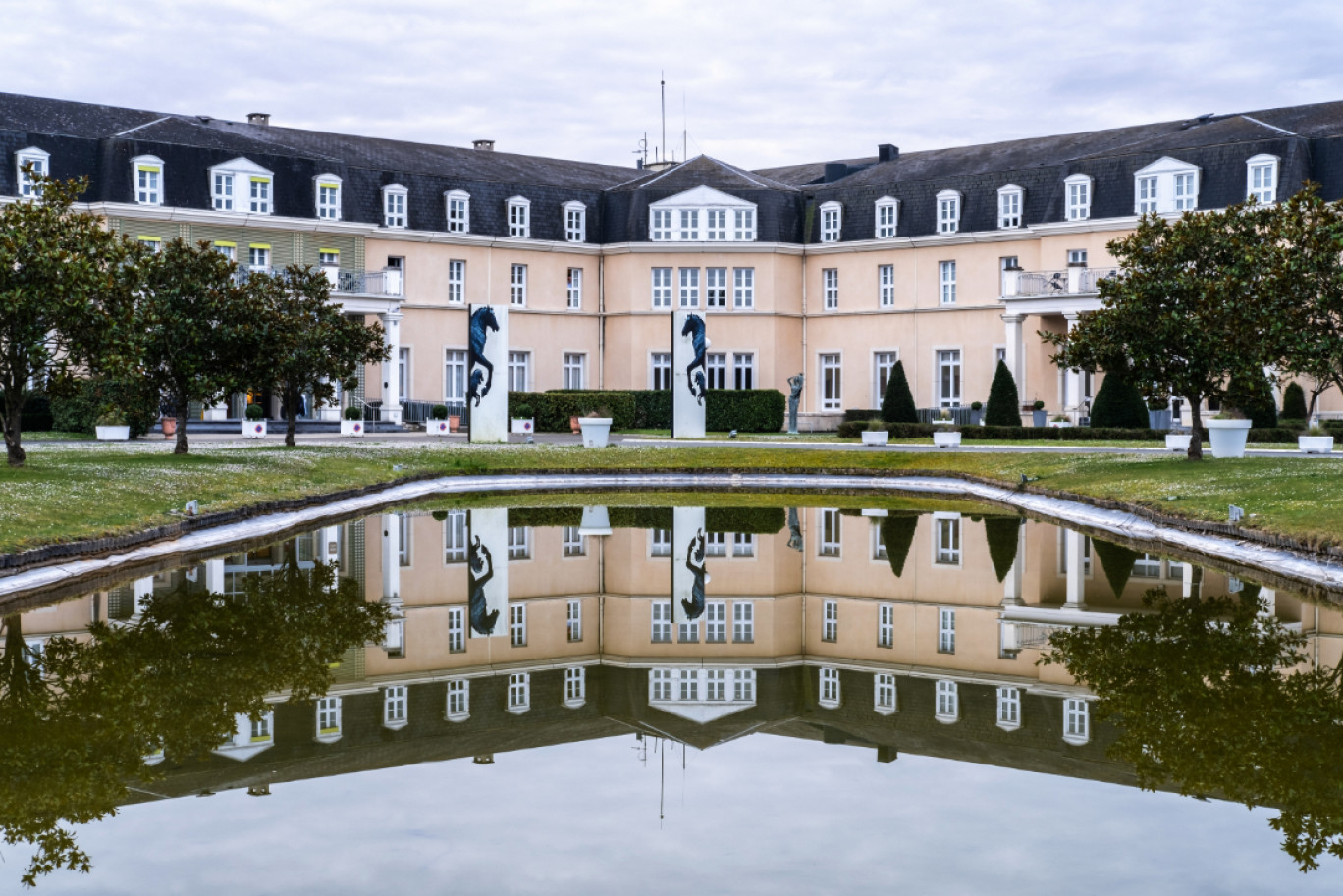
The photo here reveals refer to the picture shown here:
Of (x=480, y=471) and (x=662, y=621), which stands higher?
(x=480, y=471)

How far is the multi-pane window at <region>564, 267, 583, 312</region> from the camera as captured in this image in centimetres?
5462

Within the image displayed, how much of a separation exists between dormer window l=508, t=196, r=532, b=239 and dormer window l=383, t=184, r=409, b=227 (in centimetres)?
418

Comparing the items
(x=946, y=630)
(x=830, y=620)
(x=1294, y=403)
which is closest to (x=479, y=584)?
(x=830, y=620)

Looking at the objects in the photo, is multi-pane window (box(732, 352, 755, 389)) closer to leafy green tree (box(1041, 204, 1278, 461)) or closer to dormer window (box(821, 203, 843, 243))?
dormer window (box(821, 203, 843, 243))

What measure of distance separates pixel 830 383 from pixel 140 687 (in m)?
46.4

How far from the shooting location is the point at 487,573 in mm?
16016

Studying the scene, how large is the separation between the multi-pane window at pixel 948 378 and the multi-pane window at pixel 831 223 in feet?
20.3

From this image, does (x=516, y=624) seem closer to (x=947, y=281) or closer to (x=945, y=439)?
(x=945, y=439)

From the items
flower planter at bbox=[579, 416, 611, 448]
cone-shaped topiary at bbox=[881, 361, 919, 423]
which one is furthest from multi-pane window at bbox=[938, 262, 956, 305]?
flower planter at bbox=[579, 416, 611, 448]

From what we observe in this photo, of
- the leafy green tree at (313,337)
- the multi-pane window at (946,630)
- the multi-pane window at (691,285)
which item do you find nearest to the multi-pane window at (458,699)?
the multi-pane window at (946,630)

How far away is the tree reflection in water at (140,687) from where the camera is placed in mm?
7004

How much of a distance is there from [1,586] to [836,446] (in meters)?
24.8

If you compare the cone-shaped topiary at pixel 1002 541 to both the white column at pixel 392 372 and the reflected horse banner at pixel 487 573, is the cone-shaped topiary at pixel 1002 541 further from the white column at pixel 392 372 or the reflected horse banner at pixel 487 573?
the white column at pixel 392 372

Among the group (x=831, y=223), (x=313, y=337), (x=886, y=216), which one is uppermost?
(x=886, y=216)
